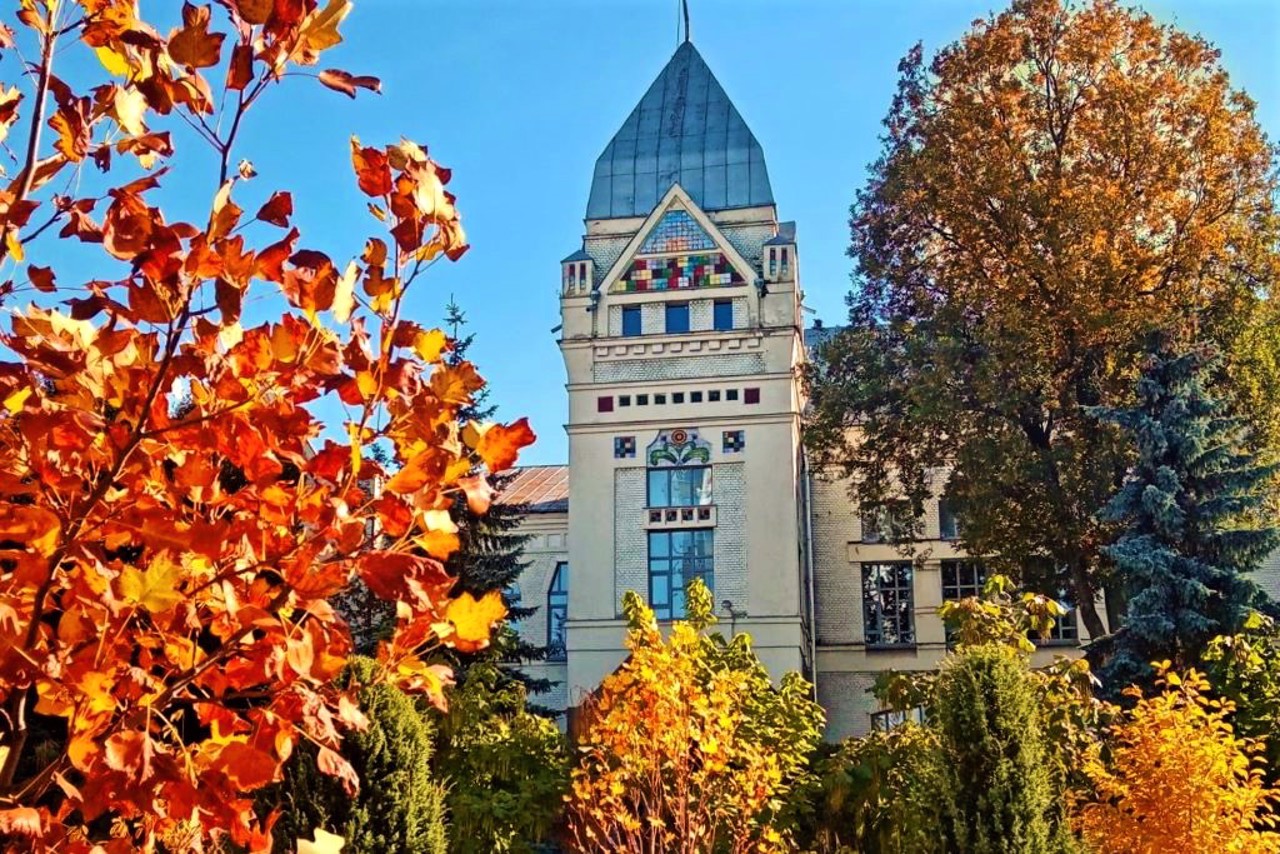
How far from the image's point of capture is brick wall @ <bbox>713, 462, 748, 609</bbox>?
1137 inches

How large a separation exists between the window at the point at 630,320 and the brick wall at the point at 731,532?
3800 millimetres

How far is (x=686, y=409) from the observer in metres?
29.8

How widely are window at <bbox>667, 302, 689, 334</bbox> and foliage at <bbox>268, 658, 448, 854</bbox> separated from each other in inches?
794

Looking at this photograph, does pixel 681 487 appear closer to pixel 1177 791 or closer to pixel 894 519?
pixel 894 519

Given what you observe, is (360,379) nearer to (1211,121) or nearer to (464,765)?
(464,765)

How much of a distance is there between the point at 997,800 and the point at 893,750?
385 centimetres

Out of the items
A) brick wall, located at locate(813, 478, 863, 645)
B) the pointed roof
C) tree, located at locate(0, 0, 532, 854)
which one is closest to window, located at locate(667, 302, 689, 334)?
the pointed roof

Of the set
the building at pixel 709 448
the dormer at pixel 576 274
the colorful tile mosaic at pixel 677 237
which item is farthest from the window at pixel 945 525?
the dormer at pixel 576 274

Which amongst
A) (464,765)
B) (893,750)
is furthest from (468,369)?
(464,765)

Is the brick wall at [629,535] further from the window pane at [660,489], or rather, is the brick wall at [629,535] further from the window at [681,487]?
the window at [681,487]

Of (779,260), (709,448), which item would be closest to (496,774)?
(709,448)

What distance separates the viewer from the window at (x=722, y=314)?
30.2m

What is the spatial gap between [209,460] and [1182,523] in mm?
17139

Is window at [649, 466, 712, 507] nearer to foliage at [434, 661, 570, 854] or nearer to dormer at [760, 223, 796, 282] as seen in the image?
dormer at [760, 223, 796, 282]
